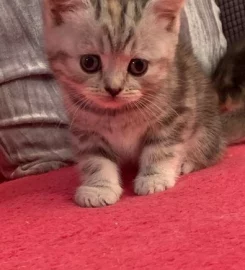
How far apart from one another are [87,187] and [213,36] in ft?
2.56

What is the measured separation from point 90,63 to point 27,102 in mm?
458

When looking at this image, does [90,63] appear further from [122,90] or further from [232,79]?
[232,79]

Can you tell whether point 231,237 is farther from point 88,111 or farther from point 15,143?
point 15,143

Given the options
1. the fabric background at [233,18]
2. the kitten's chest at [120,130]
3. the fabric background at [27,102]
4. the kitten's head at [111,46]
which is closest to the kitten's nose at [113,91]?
the kitten's head at [111,46]

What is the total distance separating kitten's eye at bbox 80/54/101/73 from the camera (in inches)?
44.5

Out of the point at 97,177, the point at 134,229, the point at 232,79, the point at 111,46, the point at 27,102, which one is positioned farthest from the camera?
the point at 232,79

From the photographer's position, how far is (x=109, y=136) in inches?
49.2

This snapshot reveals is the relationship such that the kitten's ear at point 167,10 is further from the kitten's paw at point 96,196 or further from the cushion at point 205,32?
the cushion at point 205,32

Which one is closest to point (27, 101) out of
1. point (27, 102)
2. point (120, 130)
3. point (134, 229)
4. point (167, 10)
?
point (27, 102)

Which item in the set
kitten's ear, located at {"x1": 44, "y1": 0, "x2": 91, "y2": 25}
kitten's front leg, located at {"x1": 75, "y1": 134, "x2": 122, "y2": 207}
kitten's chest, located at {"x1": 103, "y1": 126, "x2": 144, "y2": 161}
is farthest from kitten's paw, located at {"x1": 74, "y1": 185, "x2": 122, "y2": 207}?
kitten's ear, located at {"x1": 44, "y1": 0, "x2": 91, "y2": 25}

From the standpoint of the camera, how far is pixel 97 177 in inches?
48.4

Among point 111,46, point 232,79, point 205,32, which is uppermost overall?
point 111,46

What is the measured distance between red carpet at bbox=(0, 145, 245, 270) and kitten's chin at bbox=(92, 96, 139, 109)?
191 millimetres

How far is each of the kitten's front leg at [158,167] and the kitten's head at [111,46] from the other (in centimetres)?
13
